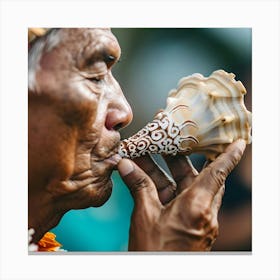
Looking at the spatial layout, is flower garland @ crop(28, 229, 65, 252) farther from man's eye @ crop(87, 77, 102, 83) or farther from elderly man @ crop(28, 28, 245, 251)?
man's eye @ crop(87, 77, 102, 83)

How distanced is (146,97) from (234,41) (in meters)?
0.33

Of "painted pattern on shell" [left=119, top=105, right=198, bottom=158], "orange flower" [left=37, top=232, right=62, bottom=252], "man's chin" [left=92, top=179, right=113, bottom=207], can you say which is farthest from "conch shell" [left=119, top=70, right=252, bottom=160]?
"orange flower" [left=37, top=232, right=62, bottom=252]

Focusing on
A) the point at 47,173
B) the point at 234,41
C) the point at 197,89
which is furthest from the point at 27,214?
the point at 234,41

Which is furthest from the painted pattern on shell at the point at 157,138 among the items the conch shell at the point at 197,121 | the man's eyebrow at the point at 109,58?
the man's eyebrow at the point at 109,58

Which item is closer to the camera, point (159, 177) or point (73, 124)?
point (73, 124)

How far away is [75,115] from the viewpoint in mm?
1958

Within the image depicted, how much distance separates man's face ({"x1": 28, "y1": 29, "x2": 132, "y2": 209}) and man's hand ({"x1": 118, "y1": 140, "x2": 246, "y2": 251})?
11 cm

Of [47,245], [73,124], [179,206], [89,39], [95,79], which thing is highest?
[89,39]

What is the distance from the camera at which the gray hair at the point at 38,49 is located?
196 cm

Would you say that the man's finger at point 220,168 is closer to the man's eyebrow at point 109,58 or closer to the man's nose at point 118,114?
the man's nose at point 118,114

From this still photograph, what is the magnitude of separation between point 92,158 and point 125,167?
10cm

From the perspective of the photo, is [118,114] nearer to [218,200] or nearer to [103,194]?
[103,194]

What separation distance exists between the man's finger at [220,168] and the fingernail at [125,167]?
0.21 m

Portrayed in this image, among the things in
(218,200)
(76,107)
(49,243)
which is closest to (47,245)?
(49,243)
